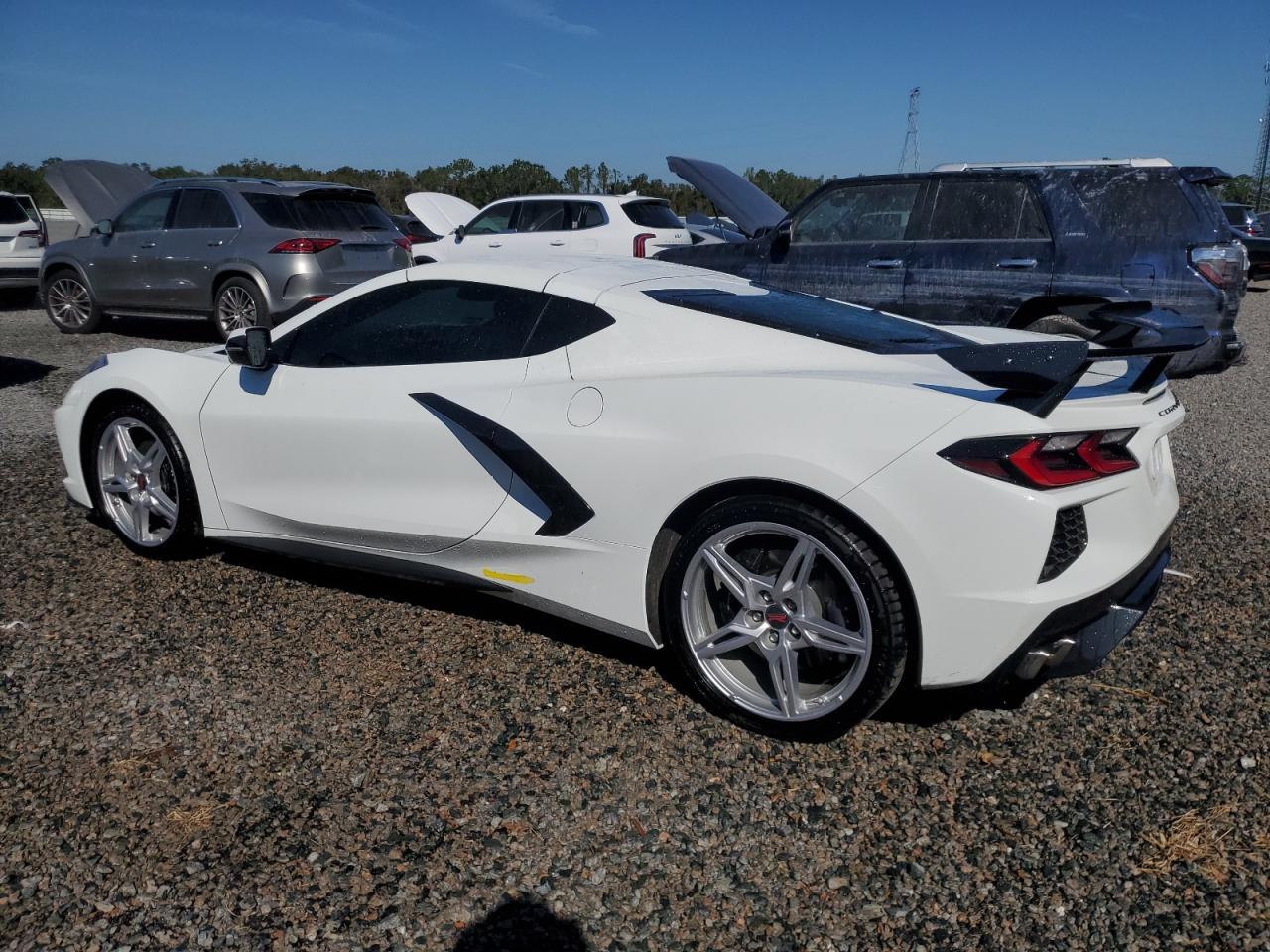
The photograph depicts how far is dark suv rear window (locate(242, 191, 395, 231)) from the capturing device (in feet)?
34.1

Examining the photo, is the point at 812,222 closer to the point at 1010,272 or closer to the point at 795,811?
the point at 1010,272

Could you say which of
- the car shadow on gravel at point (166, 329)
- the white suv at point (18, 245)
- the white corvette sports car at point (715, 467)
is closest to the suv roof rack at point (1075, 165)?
the white corvette sports car at point (715, 467)

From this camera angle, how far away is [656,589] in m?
3.21

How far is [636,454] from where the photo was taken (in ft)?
10.3

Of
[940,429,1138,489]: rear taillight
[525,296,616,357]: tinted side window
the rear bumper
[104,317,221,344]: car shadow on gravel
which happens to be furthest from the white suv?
the rear bumper

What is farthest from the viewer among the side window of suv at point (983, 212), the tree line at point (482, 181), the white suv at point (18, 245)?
the tree line at point (482, 181)

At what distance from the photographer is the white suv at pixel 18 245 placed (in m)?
14.0

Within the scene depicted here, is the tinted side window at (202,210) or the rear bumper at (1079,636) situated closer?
the rear bumper at (1079,636)

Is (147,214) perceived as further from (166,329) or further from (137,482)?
(137,482)

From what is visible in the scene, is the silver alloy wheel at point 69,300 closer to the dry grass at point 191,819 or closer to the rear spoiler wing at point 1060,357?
the dry grass at point 191,819

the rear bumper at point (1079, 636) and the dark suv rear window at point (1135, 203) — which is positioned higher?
the dark suv rear window at point (1135, 203)

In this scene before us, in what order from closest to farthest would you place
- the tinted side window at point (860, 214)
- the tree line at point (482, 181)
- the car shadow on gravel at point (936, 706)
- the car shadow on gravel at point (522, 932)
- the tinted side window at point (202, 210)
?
the car shadow on gravel at point (522, 932) < the car shadow on gravel at point (936, 706) < the tinted side window at point (860, 214) < the tinted side window at point (202, 210) < the tree line at point (482, 181)

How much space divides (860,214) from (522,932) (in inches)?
264

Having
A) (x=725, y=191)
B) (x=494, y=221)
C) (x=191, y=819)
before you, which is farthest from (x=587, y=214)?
(x=191, y=819)
